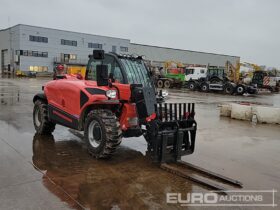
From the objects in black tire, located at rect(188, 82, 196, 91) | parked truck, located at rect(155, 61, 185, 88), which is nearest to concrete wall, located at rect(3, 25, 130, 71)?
parked truck, located at rect(155, 61, 185, 88)

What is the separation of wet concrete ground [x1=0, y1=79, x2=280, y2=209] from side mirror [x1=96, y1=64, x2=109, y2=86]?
1.51m

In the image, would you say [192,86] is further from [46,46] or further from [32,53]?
[46,46]

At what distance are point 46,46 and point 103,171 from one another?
207 feet

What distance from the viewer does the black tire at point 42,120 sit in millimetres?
7617

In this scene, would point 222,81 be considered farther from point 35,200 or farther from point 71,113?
point 35,200

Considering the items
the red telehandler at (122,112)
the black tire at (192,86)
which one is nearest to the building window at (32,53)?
the black tire at (192,86)

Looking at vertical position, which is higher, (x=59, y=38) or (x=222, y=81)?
(x=59, y=38)

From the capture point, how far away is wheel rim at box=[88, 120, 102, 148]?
590cm

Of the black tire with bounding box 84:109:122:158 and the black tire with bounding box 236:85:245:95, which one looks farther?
the black tire with bounding box 236:85:245:95

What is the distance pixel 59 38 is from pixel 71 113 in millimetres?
63217

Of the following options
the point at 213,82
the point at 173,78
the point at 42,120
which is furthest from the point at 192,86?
the point at 42,120

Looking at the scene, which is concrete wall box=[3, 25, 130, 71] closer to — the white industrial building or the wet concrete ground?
the white industrial building

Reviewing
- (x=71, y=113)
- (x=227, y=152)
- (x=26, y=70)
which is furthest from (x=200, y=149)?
(x=26, y=70)

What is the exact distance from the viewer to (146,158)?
20.5 feet
